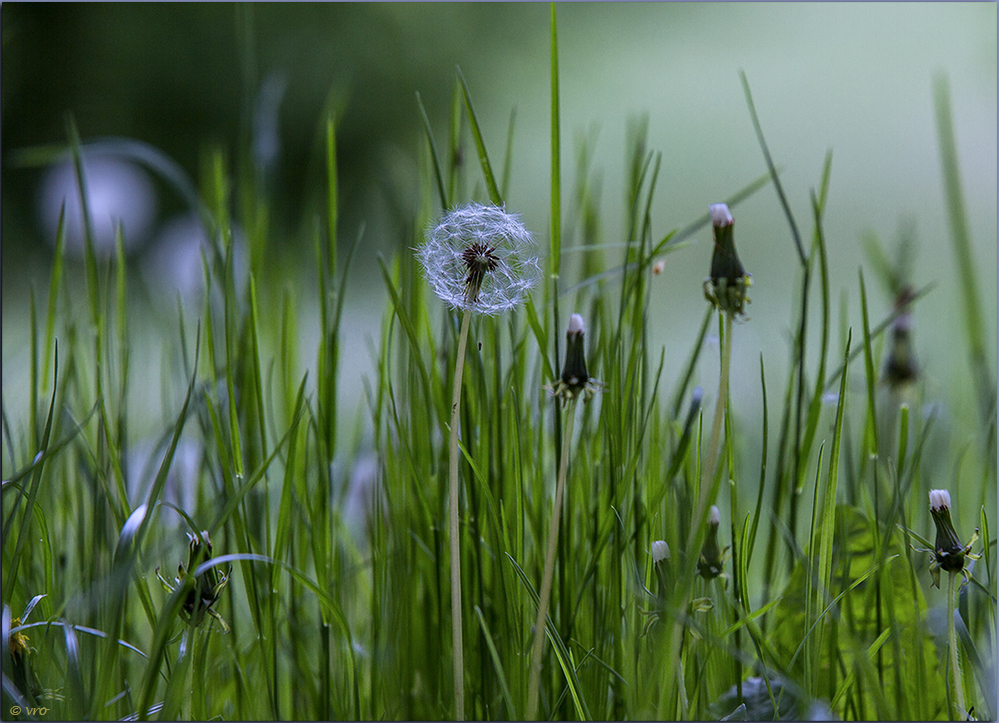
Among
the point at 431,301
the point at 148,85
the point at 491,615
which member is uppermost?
the point at 148,85

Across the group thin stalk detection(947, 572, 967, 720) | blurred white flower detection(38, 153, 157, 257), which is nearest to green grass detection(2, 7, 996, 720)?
thin stalk detection(947, 572, 967, 720)

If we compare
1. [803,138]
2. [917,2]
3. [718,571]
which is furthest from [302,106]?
[718,571]

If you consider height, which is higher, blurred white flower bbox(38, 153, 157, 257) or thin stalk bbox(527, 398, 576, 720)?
blurred white flower bbox(38, 153, 157, 257)

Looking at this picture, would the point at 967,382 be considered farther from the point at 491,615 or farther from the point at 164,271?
the point at 164,271

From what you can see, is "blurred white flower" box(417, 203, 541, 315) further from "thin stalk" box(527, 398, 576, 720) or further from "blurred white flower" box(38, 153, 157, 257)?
"blurred white flower" box(38, 153, 157, 257)

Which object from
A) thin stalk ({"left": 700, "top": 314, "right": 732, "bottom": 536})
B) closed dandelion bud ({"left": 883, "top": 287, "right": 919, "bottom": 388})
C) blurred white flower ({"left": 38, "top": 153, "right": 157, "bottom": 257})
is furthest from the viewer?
blurred white flower ({"left": 38, "top": 153, "right": 157, "bottom": 257})
